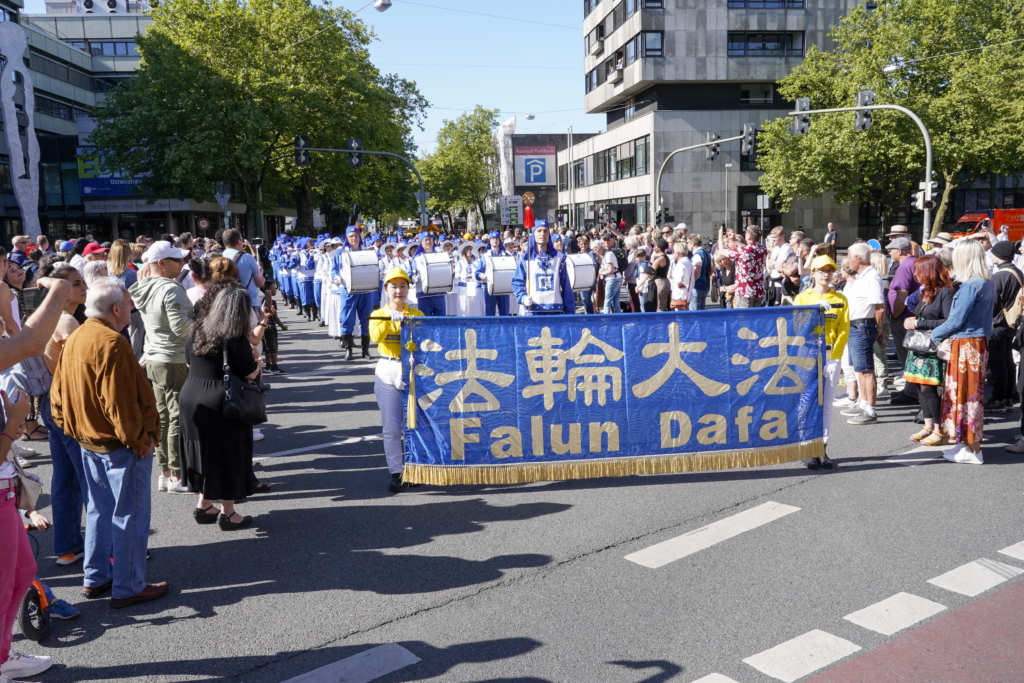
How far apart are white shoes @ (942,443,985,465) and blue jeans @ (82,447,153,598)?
6198mm

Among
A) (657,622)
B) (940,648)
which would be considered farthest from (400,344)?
(940,648)

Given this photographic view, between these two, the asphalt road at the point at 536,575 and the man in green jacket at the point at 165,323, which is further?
the man in green jacket at the point at 165,323

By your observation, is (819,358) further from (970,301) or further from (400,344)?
(400,344)

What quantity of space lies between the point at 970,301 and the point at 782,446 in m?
1.98

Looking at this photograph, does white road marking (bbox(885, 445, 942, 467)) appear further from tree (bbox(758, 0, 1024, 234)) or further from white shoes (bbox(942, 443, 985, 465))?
tree (bbox(758, 0, 1024, 234))

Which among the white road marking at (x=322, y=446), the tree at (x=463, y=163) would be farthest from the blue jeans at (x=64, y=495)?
the tree at (x=463, y=163)

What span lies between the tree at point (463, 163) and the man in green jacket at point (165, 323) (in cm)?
7916

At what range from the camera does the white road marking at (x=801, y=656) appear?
3.70 meters

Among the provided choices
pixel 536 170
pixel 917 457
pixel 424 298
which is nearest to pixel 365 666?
pixel 917 457

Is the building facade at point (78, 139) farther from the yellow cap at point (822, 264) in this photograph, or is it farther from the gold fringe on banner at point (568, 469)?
the yellow cap at point (822, 264)

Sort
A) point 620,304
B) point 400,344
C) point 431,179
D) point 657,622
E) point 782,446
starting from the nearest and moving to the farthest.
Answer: point 657,622 < point 400,344 < point 782,446 < point 620,304 < point 431,179

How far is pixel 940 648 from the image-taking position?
3875mm

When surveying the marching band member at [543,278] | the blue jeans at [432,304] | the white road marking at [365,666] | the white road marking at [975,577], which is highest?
the marching band member at [543,278]

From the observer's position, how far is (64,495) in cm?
515
